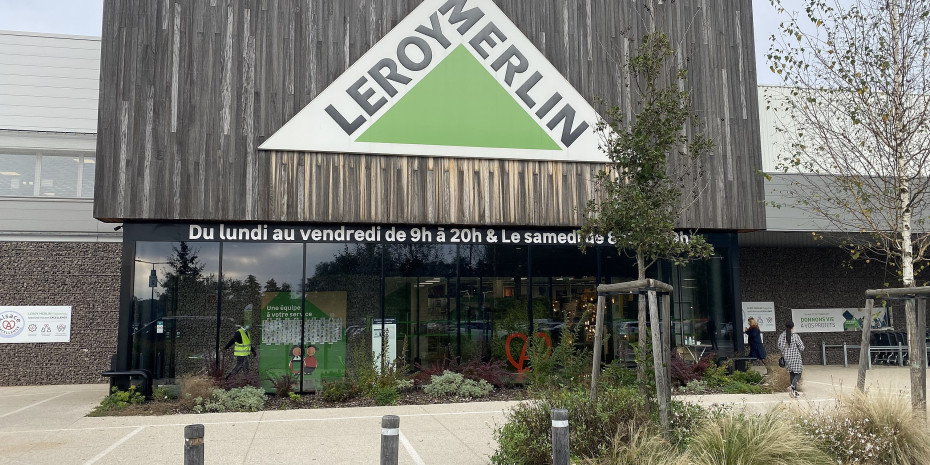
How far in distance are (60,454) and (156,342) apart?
216 inches

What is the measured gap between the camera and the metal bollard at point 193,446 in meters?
5.45

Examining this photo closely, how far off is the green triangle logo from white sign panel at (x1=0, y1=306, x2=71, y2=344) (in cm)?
1038

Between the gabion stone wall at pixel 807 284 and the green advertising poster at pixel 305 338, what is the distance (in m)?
14.4

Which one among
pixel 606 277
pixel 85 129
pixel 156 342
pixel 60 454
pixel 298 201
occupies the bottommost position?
pixel 60 454

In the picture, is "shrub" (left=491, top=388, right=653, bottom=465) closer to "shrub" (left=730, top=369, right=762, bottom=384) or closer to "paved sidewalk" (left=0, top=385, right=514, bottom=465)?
"paved sidewalk" (left=0, top=385, right=514, bottom=465)

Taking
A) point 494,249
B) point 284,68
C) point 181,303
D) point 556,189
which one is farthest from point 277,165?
point 556,189

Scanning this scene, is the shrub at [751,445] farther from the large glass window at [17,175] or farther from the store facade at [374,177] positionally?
the large glass window at [17,175]

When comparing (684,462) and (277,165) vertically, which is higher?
(277,165)

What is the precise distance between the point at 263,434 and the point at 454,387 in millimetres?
4943

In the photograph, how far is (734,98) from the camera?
17.6 meters

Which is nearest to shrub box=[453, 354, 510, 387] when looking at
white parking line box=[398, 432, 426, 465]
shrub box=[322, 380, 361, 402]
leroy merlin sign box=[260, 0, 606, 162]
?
shrub box=[322, 380, 361, 402]

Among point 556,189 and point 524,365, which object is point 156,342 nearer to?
point 524,365

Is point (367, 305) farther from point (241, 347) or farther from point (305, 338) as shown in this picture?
point (241, 347)

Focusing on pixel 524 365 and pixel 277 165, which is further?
pixel 524 365
